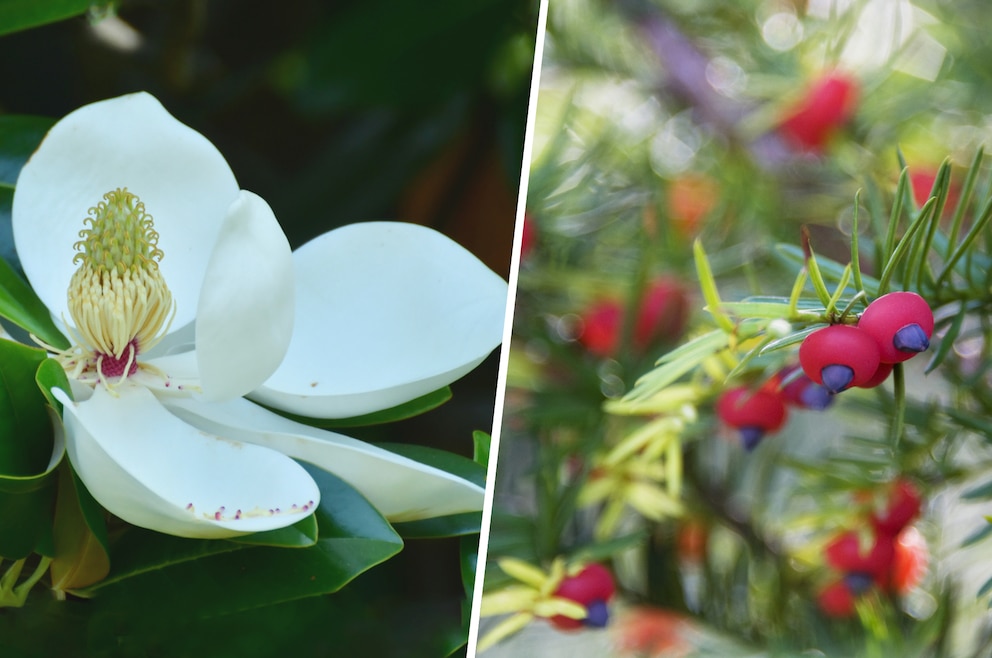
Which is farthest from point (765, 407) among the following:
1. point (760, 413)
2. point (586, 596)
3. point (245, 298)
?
point (245, 298)

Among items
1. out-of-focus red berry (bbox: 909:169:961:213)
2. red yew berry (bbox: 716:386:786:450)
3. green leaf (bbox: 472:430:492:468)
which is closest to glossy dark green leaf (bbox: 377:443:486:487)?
green leaf (bbox: 472:430:492:468)

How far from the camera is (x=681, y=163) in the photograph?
578 millimetres

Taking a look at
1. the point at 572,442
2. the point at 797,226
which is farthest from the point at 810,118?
the point at 572,442

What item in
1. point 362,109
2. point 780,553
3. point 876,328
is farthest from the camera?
point 780,553

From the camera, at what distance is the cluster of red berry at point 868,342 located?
23cm

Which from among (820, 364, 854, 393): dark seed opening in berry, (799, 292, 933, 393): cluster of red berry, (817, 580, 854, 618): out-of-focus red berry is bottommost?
(817, 580, 854, 618): out-of-focus red berry

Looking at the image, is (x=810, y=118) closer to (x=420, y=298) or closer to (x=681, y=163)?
(x=681, y=163)

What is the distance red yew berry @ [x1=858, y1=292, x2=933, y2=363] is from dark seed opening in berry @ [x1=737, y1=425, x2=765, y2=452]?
0.34 feet

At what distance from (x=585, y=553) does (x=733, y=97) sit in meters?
0.32

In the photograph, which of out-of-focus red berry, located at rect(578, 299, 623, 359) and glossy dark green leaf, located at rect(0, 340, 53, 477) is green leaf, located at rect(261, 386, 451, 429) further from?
out-of-focus red berry, located at rect(578, 299, 623, 359)

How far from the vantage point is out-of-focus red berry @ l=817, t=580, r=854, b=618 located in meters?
0.47

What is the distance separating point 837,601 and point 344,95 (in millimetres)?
341

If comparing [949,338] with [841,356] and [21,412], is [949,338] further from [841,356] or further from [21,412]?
[21,412]

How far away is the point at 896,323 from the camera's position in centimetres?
23
